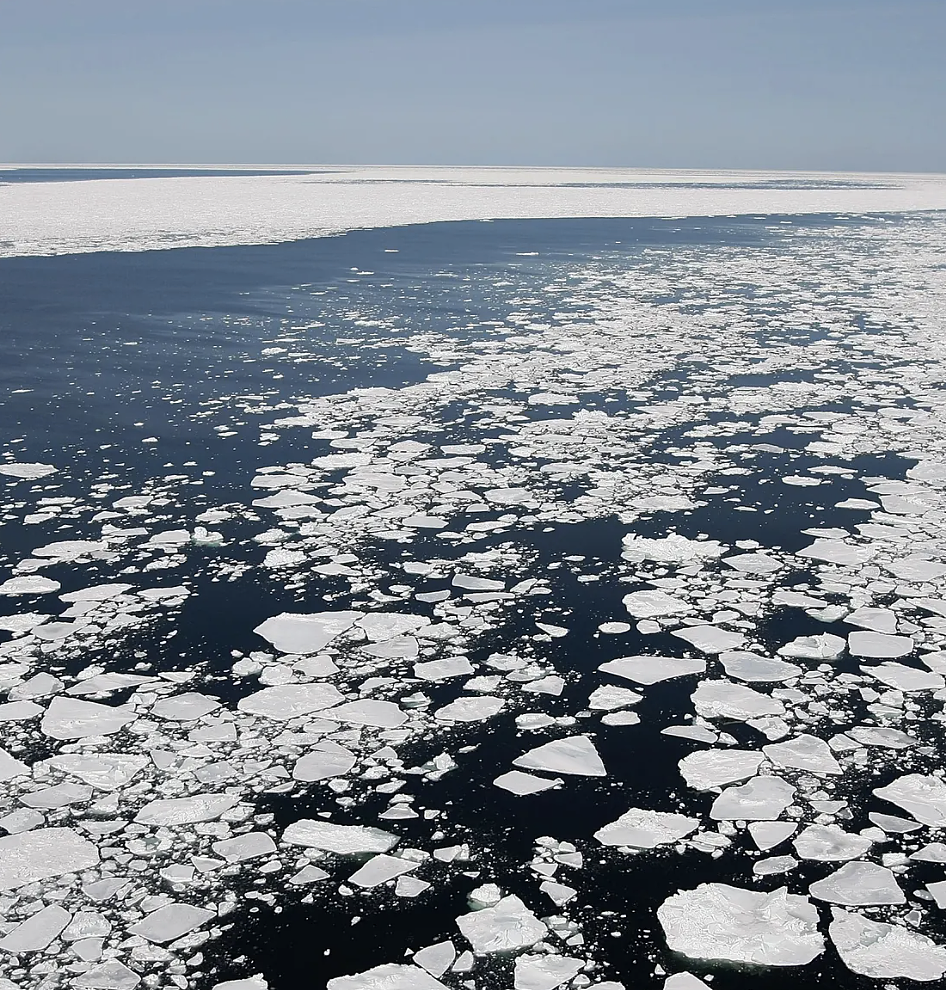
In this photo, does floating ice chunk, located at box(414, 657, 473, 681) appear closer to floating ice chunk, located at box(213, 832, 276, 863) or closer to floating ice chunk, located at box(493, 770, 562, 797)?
floating ice chunk, located at box(493, 770, 562, 797)

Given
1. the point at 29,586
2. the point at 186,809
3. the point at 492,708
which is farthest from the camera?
the point at 29,586

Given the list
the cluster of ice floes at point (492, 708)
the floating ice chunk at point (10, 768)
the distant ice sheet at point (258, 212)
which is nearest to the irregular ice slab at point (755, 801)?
the cluster of ice floes at point (492, 708)

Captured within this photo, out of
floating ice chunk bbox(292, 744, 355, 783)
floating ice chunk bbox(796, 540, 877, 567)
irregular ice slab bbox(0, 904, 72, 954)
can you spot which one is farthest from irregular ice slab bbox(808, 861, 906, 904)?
floating ice chunk bbox(796, 540, 877, 567)

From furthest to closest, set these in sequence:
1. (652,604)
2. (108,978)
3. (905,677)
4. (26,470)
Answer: (26,470) → (652,604) → (905,677) → (108,978)

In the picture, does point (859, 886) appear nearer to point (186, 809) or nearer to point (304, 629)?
point (186, 809)

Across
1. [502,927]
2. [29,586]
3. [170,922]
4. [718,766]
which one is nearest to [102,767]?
[170,922]

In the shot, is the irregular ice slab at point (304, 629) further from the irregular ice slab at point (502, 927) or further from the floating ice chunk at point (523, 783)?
the irregular ice slab at point (502, 927)

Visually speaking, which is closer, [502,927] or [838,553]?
[502,927]
